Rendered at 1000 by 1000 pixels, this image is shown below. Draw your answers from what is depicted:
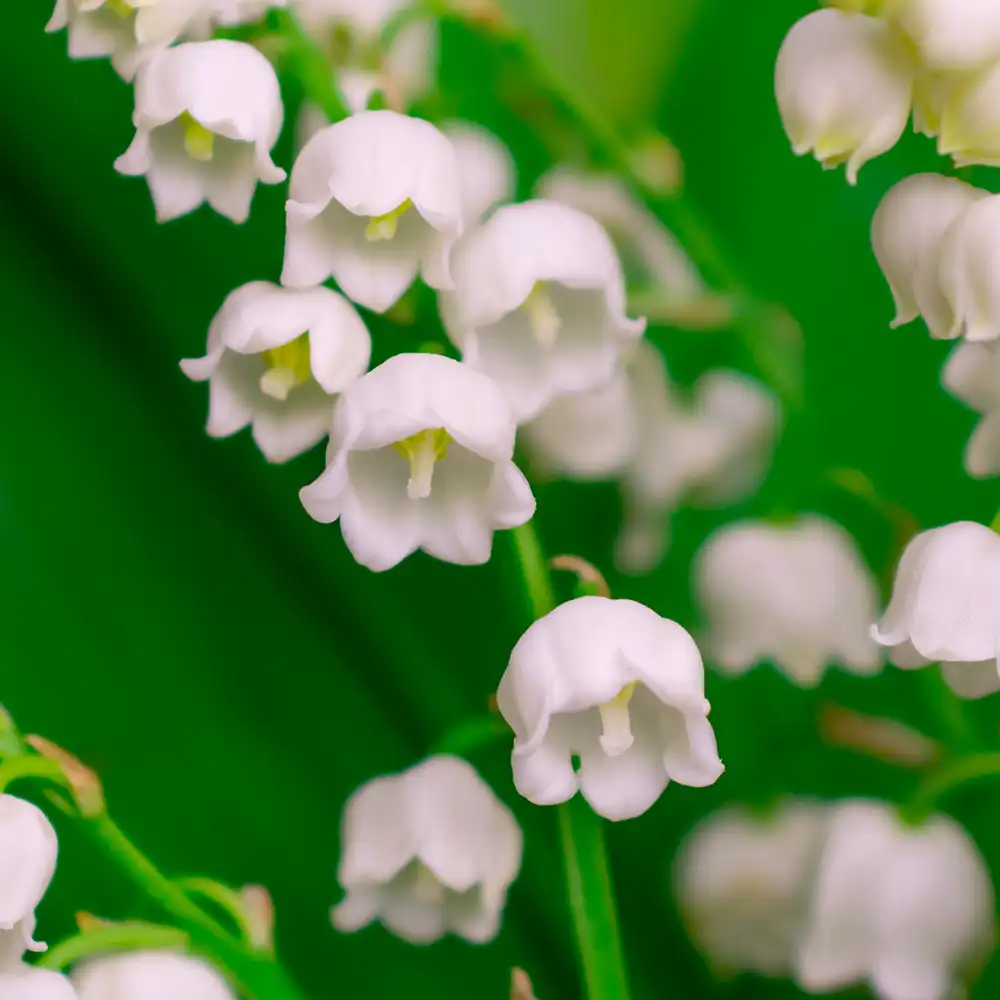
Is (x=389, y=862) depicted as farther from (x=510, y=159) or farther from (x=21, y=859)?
(x=510, y=159)

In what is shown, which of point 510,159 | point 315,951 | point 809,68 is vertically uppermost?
point 510,159

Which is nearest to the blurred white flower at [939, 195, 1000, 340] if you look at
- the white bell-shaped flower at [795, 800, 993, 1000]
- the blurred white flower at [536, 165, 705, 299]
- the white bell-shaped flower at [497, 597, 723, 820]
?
the white bell-shaped flower at [497, 597, 723, 820]

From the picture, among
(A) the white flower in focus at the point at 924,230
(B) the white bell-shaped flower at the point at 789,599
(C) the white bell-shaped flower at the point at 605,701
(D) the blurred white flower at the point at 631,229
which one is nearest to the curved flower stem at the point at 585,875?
(C) the white bell-shaped flower at the point at 605,701

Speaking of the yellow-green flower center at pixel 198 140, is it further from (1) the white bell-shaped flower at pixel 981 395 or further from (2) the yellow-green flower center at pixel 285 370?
(1) the white bell-shaped flower at pixel 981 395

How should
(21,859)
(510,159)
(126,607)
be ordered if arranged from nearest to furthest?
(21,859) → (126,607) → (510,159)

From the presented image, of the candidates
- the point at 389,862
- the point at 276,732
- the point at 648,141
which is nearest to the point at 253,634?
the point at 276,732

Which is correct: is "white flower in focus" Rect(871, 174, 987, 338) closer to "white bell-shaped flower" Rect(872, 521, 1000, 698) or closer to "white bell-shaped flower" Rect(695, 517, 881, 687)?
"white bell-shaped flower" Rect(872, 521, 1000, 698)

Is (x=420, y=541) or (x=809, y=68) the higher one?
(x=809, y=68)
